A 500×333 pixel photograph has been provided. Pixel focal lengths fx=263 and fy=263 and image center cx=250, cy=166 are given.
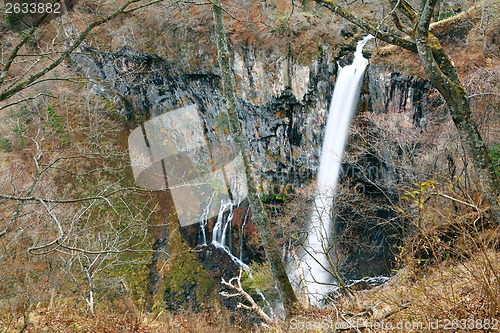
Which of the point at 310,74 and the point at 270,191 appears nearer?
the point at 310,74

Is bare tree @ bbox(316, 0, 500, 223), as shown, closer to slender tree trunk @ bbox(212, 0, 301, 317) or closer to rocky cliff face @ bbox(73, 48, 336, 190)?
slender tree trunk @ bbox(212, 0, 301, 317)

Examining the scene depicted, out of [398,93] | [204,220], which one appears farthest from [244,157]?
[204,220]

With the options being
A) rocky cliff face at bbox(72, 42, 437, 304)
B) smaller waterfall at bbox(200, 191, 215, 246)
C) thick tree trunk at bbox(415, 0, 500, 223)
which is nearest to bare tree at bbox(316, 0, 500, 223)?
thick tree trunk at bbox(415, 0, 500, 223)

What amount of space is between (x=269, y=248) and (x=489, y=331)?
8.02 feet

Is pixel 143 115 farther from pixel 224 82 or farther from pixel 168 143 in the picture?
pixel 224 82

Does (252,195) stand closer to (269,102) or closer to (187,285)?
(269,102)

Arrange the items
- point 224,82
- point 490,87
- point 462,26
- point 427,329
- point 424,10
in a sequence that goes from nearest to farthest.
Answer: point 427,329
point 424,10
point 224,82
point 490,87
point 462,26

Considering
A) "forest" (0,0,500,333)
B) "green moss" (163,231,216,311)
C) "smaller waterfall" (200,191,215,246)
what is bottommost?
"green moss" (163,231,216,311)

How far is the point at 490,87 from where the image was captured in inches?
221

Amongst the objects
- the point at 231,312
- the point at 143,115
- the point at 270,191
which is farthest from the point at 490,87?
the point at 143,115

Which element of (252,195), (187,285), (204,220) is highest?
(252,195)

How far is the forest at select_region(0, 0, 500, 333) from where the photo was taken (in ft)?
16.1

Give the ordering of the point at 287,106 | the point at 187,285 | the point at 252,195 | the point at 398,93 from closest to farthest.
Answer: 1. the point at 252,195
2. the point at 398,93
3. the point at 187,285
4. the point at 287,106

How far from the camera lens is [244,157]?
380 centimetres
